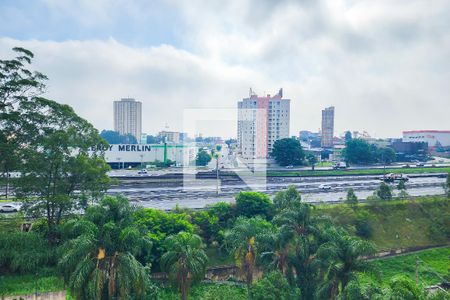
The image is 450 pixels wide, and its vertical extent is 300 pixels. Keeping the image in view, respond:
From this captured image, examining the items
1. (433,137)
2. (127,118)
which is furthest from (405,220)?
(127,118)

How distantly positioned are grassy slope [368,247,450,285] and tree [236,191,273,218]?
5874mm

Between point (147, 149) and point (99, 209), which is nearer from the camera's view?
point (99, 209)

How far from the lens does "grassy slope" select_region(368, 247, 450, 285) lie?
629 inches

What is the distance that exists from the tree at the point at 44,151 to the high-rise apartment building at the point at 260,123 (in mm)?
24518

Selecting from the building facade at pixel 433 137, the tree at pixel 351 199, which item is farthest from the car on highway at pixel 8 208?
the building facade at pixel 433 137

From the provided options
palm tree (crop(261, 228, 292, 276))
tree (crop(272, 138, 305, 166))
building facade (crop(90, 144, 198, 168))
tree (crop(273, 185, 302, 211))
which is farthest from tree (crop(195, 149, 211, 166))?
palm tree (crop(261, 228, 292, 276))

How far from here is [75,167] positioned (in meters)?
14.2

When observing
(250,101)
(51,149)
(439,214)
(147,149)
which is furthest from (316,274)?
(250,101)

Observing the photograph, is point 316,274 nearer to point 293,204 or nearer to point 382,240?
point 293,204

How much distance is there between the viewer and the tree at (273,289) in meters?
9.82

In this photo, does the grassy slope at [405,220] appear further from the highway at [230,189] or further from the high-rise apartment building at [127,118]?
the high-rise apartment building at [127,118]

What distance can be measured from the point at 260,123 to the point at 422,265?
1213 inches

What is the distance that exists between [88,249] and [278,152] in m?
33.6

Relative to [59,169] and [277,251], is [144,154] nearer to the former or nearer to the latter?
[59,169]
